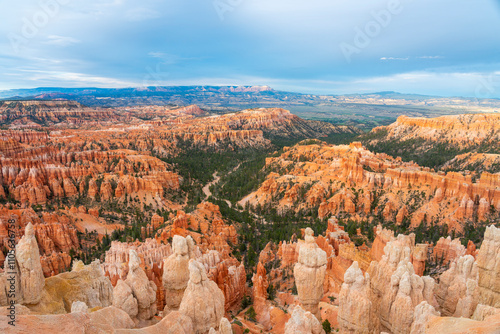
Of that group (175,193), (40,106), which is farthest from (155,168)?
(40,106)

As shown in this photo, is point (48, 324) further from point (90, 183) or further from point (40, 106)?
point (40, 106)

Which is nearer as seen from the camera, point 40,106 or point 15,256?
point 15,256

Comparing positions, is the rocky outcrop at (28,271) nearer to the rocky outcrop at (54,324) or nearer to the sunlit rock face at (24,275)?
the sunlit rock face at (24,275)

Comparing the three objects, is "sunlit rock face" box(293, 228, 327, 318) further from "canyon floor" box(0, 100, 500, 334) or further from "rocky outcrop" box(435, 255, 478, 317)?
"rocky outcrop" box(435, 255, 478, 317)

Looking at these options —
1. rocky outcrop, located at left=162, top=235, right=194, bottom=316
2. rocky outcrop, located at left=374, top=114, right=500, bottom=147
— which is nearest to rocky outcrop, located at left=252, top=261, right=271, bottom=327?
rocky outcrop, located at left=162, top=235, right=194, bottom=316

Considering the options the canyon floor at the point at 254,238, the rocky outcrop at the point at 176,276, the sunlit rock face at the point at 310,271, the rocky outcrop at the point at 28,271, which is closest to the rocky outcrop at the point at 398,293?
the canyon floor at the point at 254,238
